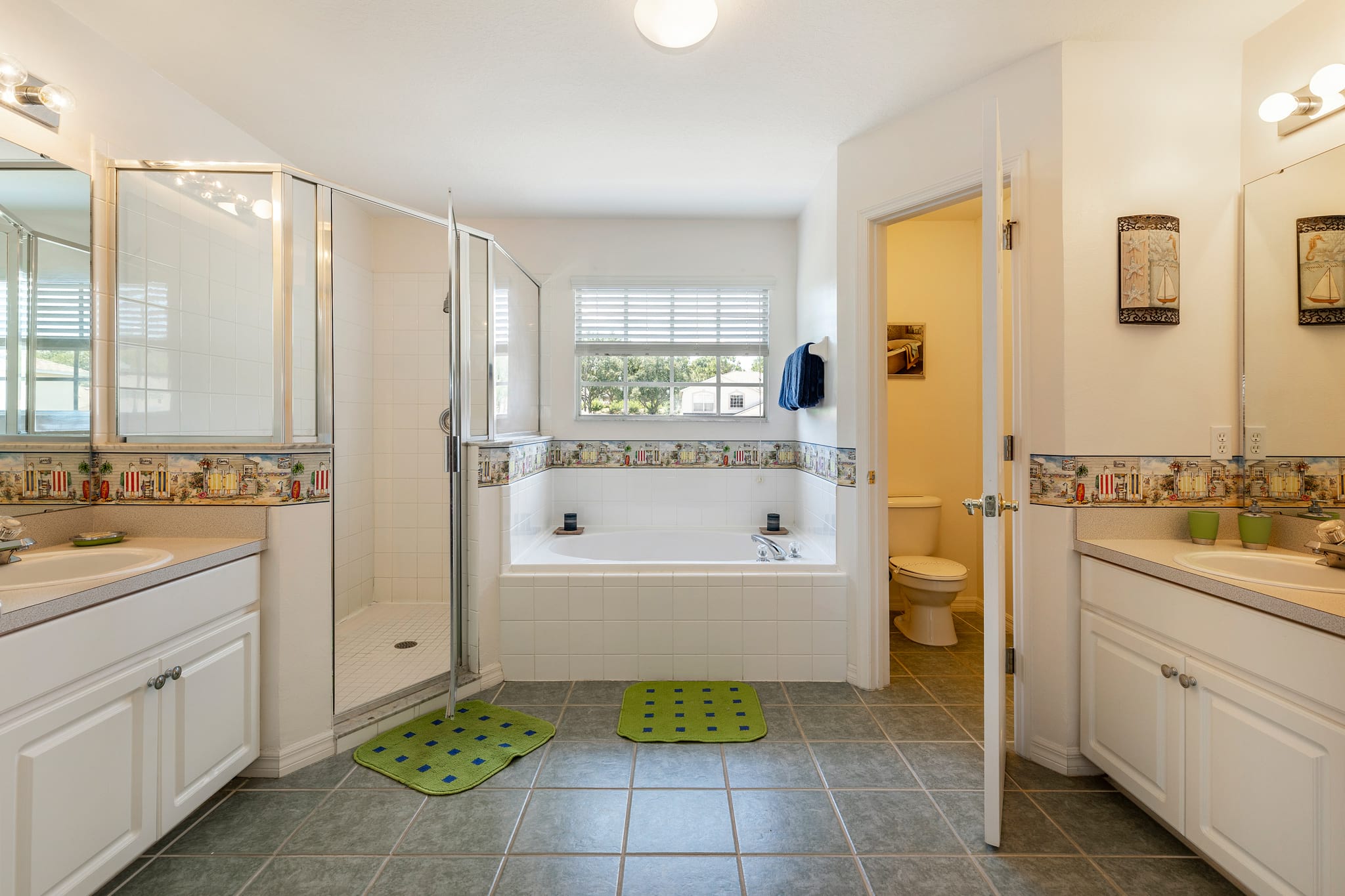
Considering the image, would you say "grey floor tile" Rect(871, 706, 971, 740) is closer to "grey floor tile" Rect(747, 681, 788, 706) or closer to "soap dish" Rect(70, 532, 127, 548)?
"grey floor tile" Rect(747, 681, 788, 706)

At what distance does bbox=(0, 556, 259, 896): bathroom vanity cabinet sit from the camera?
119 centimetres

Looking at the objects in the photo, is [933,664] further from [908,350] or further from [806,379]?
[908,350]

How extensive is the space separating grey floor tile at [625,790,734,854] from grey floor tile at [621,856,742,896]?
3 cm

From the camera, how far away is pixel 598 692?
2564mm

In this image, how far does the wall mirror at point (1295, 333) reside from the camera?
5.58 feet

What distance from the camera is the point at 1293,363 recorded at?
5.88 feet

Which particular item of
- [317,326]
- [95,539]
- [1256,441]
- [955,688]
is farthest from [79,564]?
[1256,441]

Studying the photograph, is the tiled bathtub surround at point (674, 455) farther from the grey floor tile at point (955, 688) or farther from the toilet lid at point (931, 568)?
the grey floor tile at point (955, 688)

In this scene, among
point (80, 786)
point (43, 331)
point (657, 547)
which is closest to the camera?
point (80, 786)

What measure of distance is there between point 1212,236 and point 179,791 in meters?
3.59

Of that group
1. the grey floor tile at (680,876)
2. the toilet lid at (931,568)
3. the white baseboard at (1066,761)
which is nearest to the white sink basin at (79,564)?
the grey floor tile at (680,876)

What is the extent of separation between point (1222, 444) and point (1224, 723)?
3.24 feet

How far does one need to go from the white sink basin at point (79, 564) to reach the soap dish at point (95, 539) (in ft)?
0.07

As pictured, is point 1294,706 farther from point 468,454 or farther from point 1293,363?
point 468,454
